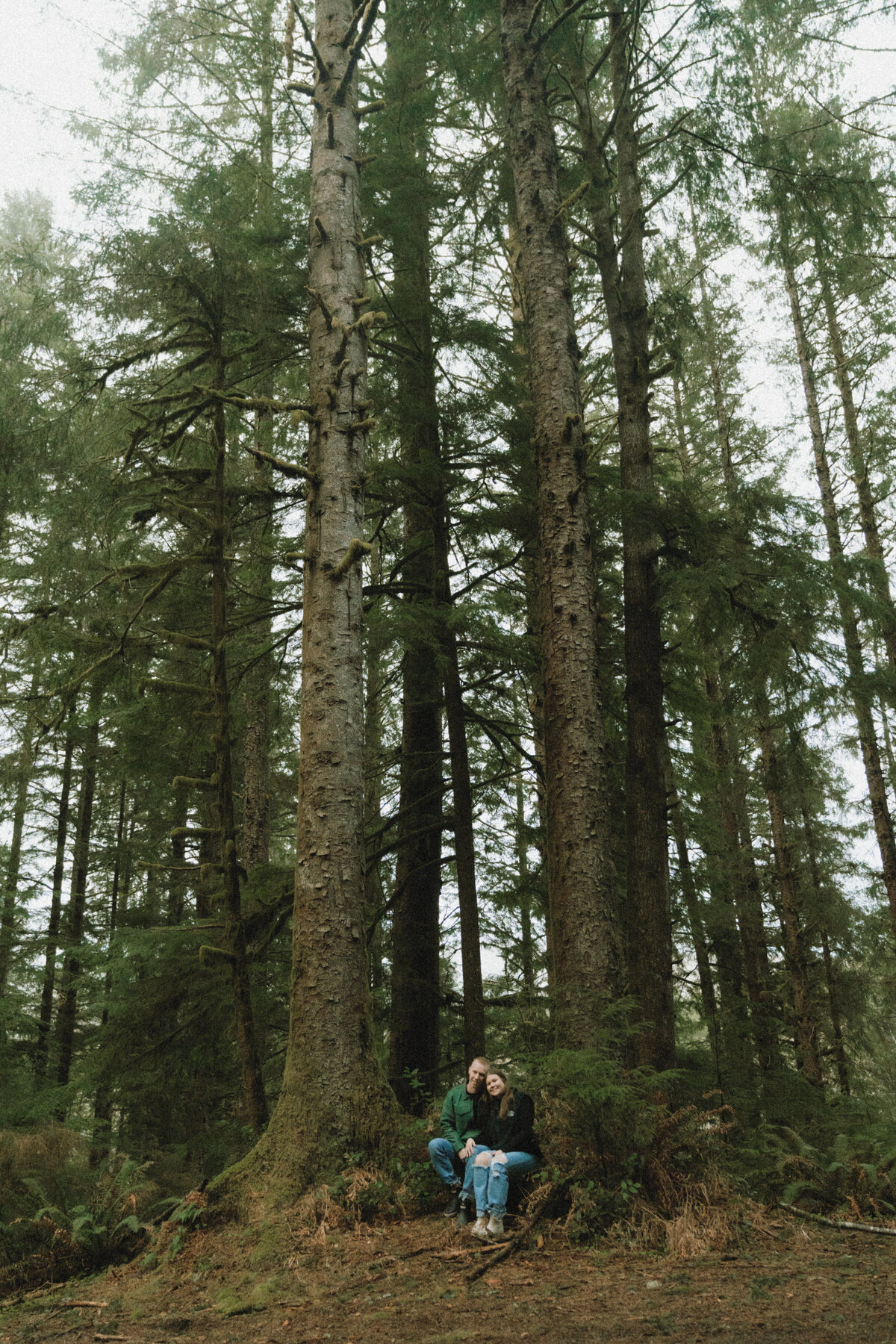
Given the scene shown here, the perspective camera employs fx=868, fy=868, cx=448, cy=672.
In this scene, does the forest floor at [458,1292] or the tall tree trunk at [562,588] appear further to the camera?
the tall tree trunk at [562,588]

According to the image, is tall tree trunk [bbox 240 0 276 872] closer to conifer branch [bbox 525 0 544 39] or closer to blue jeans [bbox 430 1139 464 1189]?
conifer branch [bbox 525 0 544 39]

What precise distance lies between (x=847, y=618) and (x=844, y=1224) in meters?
5.12

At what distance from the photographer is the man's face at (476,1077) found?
5520 mm

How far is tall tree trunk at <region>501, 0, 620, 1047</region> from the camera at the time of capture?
6090 mm

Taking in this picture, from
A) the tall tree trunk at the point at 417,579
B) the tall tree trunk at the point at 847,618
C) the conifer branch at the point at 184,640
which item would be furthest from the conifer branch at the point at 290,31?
the conifer branch at the point at 184,640

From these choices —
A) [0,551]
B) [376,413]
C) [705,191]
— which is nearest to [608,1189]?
[376,413]

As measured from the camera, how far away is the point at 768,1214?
5156 mm

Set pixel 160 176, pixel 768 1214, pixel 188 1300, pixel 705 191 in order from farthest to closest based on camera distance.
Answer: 1. pixel 705 191
2. pixel 160 176
3. pixel 768 1214
4. pixel 188 1300

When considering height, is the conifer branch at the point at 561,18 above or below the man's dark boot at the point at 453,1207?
above

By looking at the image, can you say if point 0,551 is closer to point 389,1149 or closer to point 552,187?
point 552,187

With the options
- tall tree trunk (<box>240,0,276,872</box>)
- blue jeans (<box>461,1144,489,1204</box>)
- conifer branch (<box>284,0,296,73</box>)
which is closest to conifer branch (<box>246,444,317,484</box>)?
tall tree trunk (<box>240,0,276,872</box>)

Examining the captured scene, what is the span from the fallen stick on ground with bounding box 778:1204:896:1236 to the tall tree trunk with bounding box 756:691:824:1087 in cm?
788

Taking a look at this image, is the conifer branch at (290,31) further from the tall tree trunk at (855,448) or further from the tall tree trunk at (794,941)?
the tall tree trunk at (794,941)

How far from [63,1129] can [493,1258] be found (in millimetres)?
4199
